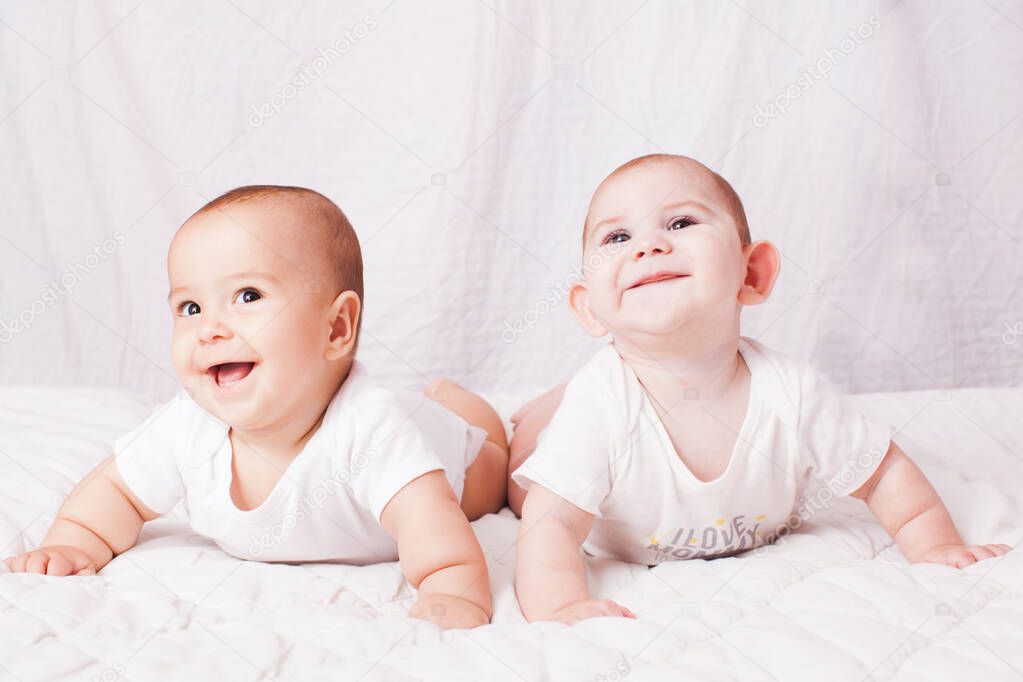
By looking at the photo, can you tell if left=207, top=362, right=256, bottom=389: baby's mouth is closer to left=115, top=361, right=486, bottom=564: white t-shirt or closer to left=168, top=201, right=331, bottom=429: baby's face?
left=168, top=201, right=331, bottom=429: baby's face

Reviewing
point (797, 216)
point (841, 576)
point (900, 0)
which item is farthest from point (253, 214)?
point (900, 0)

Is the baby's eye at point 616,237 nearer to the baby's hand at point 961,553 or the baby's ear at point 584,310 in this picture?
the baby's ear at point 584,310

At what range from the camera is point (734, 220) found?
4.04ft

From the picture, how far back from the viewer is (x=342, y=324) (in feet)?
4.12

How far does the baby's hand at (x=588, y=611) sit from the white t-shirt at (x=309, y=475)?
228 mm

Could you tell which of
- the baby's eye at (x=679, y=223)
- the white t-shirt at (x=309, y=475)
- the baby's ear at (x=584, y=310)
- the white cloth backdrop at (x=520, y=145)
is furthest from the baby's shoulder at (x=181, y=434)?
the white cloth backdrop at (x=520, y=145)

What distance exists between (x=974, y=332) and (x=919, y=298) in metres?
0.13

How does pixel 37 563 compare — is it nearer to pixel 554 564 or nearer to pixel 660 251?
pixel 554 564

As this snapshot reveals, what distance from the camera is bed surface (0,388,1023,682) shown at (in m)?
0.93

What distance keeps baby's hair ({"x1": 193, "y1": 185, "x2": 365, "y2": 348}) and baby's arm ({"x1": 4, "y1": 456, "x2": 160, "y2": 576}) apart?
1.11ft

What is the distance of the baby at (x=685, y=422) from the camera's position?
3.87 ft

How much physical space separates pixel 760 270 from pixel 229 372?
0.60m
